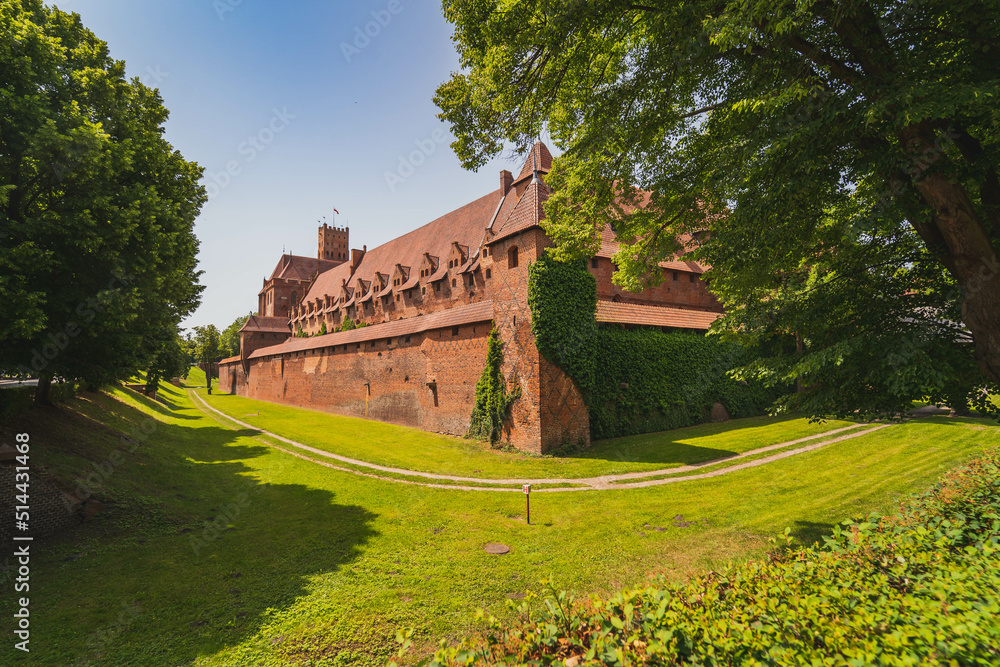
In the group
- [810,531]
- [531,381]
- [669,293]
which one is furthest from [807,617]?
[669,293]

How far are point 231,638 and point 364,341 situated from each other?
82.9ft

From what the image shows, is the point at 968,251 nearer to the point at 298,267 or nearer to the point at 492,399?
the point at 492,399

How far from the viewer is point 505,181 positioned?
90.5 ft

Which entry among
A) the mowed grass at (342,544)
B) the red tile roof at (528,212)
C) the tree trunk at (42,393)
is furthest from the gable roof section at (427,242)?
the tree trunk at (42,393)

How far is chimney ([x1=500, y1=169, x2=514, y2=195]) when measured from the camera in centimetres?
2739

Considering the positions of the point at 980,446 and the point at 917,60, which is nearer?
the point at 917,60

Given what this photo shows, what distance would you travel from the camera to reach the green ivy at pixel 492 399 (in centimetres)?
1889

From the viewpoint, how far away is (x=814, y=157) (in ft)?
19.9

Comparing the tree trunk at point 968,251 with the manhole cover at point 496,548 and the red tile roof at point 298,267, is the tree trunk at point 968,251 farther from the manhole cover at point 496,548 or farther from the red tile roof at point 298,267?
the red tile roof at point 298,267

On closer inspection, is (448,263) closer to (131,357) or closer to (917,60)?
(131,357)

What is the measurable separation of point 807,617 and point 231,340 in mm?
100665

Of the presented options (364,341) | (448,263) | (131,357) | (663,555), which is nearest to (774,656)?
(663,555)

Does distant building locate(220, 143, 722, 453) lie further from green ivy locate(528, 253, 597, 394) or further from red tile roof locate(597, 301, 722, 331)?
green ivy locate(528, 253, 597, 394)

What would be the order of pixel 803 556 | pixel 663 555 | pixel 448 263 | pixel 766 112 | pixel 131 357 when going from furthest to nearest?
pixel 448 263, pixel 131 357, pixel 663 555, pixel 766 112, pixel 803 556
